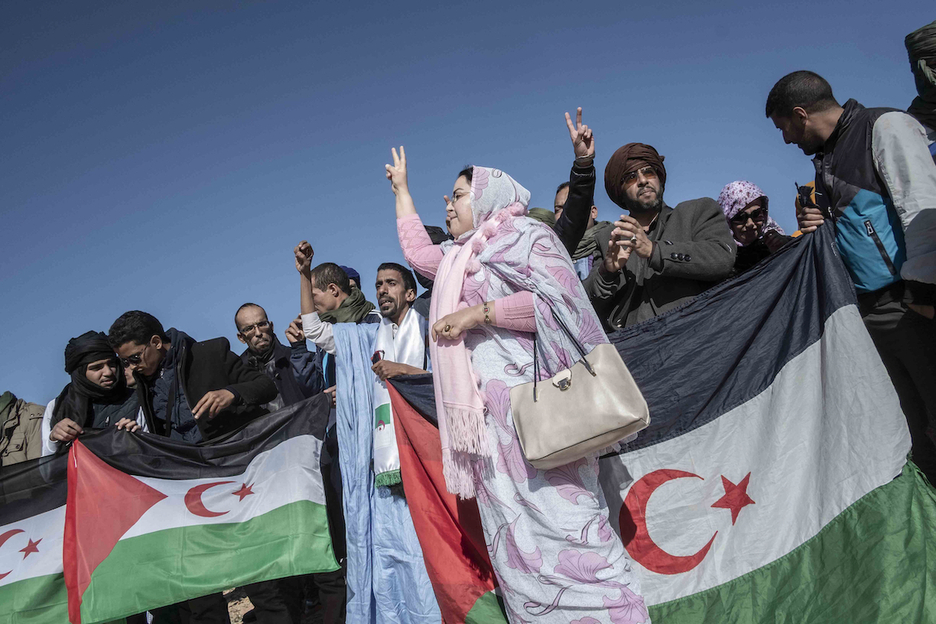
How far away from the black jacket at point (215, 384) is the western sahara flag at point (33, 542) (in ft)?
2.17

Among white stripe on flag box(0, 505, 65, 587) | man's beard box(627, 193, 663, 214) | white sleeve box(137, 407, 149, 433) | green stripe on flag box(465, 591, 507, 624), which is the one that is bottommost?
green stripe on flag box(465, 591, 507, 624)

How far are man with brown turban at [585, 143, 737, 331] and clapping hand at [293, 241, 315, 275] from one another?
6.11 ft

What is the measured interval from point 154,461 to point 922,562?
4039 millimetres

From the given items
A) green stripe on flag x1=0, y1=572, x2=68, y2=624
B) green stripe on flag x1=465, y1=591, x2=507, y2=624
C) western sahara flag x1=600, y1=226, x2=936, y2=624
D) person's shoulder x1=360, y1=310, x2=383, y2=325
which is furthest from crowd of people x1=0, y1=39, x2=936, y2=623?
green stripe on flag x1=0, y1=572, x2=68, y2=624

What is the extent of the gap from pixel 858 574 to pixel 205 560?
343 cm

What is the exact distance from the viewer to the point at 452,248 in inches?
120

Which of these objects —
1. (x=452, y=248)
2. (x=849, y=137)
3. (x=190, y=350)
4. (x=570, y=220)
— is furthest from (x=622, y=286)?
(x=190, y=350)

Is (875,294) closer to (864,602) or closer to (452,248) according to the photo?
(864,602)

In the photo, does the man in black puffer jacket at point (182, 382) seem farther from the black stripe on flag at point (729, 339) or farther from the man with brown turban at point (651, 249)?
the black stripe on flag at point (729, 339)

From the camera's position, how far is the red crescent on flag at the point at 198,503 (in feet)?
13.3

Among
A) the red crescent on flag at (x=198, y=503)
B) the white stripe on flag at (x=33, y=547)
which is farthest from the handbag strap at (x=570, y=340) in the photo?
the white stripe on flag at (x=33, y=547)

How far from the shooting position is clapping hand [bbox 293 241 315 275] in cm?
430

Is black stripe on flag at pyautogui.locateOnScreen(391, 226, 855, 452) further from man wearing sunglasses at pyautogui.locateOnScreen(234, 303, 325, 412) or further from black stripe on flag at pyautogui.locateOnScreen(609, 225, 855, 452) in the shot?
man wearing sunglasses at pyautogui.locateOnScreen(234, 303, 325, 412)

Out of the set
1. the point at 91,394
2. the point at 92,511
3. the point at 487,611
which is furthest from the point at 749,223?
the point at 91,394
